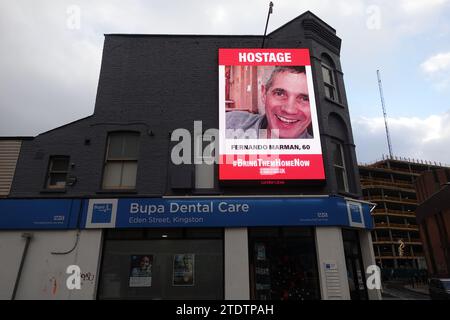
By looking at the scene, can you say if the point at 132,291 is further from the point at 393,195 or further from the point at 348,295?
the point at 393,195

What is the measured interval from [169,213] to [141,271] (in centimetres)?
218

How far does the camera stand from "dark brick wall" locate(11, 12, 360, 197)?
12.2 metres

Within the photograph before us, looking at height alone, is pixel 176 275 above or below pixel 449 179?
below

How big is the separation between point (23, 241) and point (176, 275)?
5.37m

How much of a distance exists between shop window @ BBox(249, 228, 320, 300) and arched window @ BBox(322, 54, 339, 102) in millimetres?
6352

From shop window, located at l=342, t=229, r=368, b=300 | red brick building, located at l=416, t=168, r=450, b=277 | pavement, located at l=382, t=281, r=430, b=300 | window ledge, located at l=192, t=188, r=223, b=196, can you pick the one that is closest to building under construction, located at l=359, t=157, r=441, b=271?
red brick building, located at l=416, t=168, r=450, b=277

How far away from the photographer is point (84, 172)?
12328 mm

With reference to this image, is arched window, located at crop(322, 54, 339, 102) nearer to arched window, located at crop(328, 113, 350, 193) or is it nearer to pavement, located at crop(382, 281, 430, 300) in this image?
arched window, located at crop(328, 113, 350, 193)

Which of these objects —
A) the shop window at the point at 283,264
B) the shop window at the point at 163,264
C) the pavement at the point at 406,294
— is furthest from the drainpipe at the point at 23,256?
the pavement at the point at 406,294

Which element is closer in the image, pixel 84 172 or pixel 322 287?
pixel 322 287

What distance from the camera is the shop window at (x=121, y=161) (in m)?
12.4

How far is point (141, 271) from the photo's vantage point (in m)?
11.3

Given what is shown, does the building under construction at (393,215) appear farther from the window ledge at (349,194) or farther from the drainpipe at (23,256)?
the drainpipe at (23,256)
